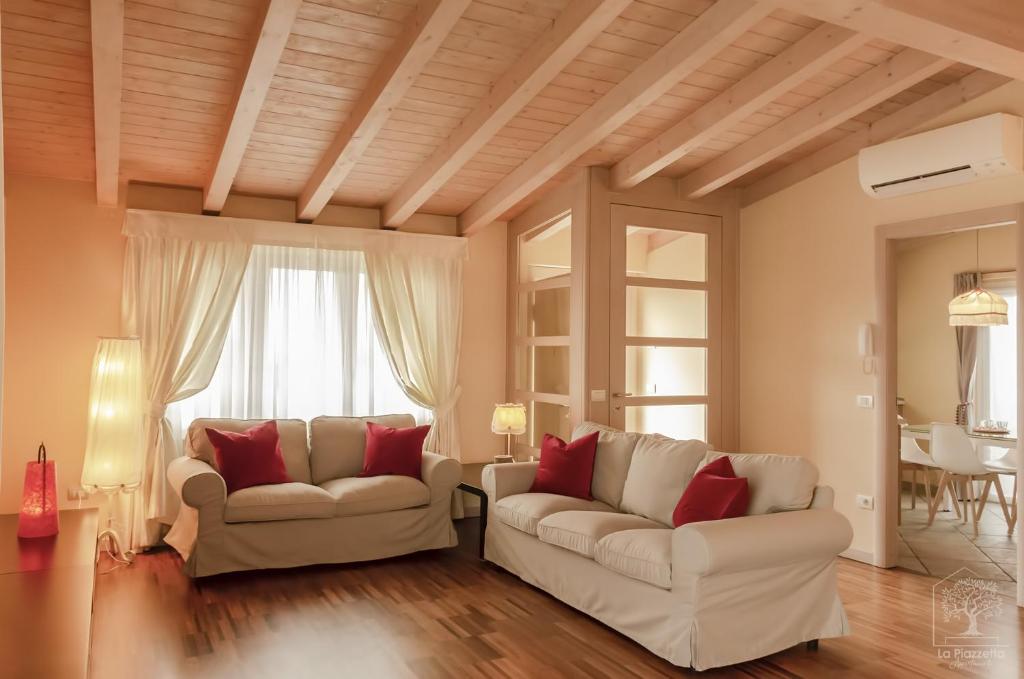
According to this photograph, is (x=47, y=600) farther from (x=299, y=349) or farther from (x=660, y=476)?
(x=299, y=349)

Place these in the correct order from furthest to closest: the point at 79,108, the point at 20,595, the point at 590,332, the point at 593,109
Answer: the point at 590,332 < the point at 593,109 < the point at 79,108 < the point at 20,595

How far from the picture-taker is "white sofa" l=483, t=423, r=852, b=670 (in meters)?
3.24

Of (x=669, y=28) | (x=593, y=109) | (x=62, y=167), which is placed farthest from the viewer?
(x=62, y=167)

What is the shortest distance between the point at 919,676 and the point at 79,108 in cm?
492

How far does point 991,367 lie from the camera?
690cm

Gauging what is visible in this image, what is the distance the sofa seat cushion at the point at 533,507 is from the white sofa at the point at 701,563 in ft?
0.04

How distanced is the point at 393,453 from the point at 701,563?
8.44 feet

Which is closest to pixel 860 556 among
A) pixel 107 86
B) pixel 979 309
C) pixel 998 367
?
pixel 979 309

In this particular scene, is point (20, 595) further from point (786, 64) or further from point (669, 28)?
point (786, 64)

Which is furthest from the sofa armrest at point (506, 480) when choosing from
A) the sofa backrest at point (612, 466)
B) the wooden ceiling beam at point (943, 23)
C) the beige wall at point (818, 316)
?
the wooden ceiling beam at point (943, 23)

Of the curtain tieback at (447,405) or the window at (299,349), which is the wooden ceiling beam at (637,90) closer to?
the window at (299,349)

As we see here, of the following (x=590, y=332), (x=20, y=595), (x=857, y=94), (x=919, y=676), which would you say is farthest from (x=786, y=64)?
(x=20, y=595)

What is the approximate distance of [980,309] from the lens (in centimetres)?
602

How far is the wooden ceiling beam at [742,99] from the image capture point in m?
3.82
